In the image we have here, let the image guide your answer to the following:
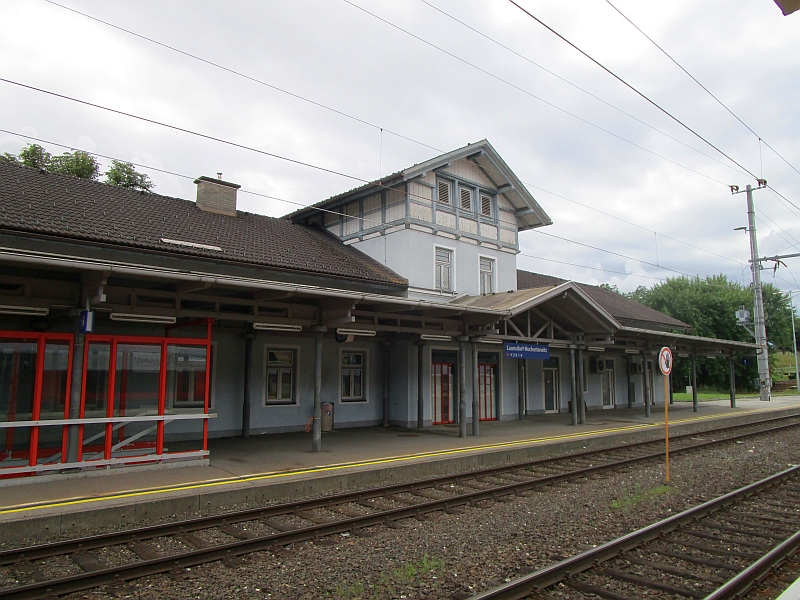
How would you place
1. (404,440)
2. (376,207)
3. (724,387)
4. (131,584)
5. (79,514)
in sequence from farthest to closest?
1. (724,387)
2. (376,207)
3. (404,440)
4. (79,514)
5. (131,584)

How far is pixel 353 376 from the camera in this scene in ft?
55.0

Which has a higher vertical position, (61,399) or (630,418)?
(61,399)

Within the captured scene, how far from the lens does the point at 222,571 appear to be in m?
5.72

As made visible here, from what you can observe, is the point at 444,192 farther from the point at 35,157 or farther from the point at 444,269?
the point at 35,157

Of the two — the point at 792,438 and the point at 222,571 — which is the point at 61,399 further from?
the point at 792,438

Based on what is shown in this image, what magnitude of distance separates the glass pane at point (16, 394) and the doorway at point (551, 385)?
59.8ft

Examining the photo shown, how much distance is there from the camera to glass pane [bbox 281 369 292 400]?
1516 cm

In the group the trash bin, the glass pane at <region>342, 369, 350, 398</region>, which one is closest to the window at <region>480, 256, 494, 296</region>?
the glass pane at <region>342, 369, 350, 398</region>

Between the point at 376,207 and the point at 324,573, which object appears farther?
the point at 376,207

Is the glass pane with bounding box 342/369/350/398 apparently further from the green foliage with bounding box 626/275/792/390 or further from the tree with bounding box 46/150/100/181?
the green foliage with bounding box 626/275/792/390

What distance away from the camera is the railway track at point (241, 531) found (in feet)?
18.0

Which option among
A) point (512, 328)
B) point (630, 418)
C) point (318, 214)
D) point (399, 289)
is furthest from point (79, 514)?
point (630, 418)

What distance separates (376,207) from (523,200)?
18.2ft

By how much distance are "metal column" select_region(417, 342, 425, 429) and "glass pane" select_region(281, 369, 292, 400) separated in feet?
12.0
